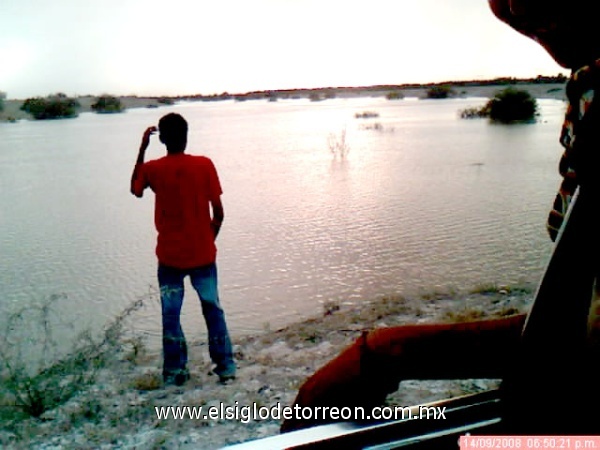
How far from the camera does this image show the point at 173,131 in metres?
3.17

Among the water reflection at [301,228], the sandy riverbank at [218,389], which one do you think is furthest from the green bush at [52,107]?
the sandy riverbank at [218,389]

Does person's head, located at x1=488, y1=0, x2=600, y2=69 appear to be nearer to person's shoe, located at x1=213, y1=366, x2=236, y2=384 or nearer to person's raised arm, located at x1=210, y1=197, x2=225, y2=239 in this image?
person's raised arm, located at x1=210, y1=197, x2=225, y2=239

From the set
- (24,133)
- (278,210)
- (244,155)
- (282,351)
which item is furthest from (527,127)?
(24,133)

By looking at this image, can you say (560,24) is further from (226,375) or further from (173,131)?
(226,375)

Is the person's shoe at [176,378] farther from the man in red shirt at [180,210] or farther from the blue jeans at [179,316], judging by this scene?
the man in red shirt at [180,210]

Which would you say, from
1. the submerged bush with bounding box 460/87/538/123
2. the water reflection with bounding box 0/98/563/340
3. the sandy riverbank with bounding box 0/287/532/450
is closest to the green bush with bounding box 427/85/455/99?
the submerged bush with bounding box 460/87/538/123

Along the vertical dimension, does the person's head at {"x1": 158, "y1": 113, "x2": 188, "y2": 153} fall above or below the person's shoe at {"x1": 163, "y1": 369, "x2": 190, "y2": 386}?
above

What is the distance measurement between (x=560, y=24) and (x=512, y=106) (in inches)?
1222

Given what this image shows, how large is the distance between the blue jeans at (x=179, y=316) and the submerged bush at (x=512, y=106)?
28.2 meters

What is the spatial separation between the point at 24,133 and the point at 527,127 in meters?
27.2

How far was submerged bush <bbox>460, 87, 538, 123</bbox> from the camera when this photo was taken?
94.5ft

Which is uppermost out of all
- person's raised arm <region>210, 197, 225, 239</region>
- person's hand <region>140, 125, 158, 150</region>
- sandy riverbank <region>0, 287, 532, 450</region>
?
person's hand <region>140, 125, 158, 150</region>

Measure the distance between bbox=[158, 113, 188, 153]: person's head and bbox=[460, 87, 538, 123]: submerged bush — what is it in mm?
28248

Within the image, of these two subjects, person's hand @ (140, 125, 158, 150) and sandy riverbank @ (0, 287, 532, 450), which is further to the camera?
person's hand @ (140, 125, 158, 150)
